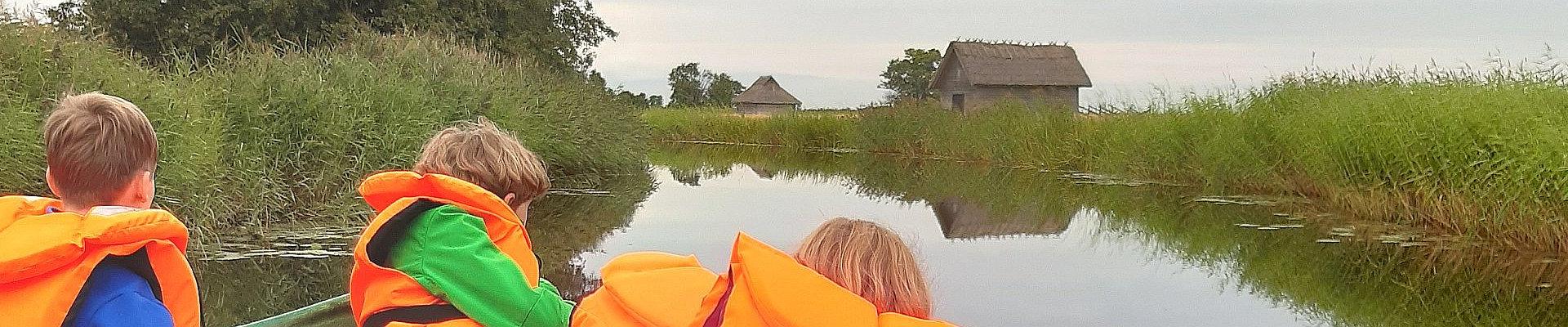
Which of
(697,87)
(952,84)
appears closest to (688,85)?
(697,87)

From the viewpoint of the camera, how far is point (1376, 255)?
26.6ft

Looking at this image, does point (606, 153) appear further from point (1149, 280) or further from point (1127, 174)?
point (1149, 280)

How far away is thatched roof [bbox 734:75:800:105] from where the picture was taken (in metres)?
64.8

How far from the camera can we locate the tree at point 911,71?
6800 cm

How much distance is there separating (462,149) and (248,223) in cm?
645

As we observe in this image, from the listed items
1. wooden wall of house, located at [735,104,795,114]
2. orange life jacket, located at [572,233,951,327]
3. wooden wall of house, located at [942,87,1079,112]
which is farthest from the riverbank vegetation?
wooden wall of house, located at [735,104,795,114]

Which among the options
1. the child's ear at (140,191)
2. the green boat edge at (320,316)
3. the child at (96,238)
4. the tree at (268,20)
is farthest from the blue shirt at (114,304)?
the tree at (268,20)

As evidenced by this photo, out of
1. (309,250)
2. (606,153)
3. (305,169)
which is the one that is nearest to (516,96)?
(606,153)

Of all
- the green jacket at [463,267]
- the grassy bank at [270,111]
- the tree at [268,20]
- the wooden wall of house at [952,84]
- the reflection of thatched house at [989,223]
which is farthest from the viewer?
the wooden wall of house at [952,84]

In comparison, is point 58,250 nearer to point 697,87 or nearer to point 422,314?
Result: point 422,314

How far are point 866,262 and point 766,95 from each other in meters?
63.2

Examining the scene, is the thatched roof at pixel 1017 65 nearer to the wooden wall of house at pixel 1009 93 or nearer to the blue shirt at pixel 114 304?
the wooden wall of house at pixel 1009 93

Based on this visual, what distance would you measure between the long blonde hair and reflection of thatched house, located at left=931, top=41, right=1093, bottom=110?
31.3 metres

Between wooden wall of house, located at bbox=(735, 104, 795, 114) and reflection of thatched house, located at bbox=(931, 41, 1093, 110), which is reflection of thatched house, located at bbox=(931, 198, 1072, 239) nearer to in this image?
reflection of thatched house, located at bbox=(931, 41, 1093, 110)
